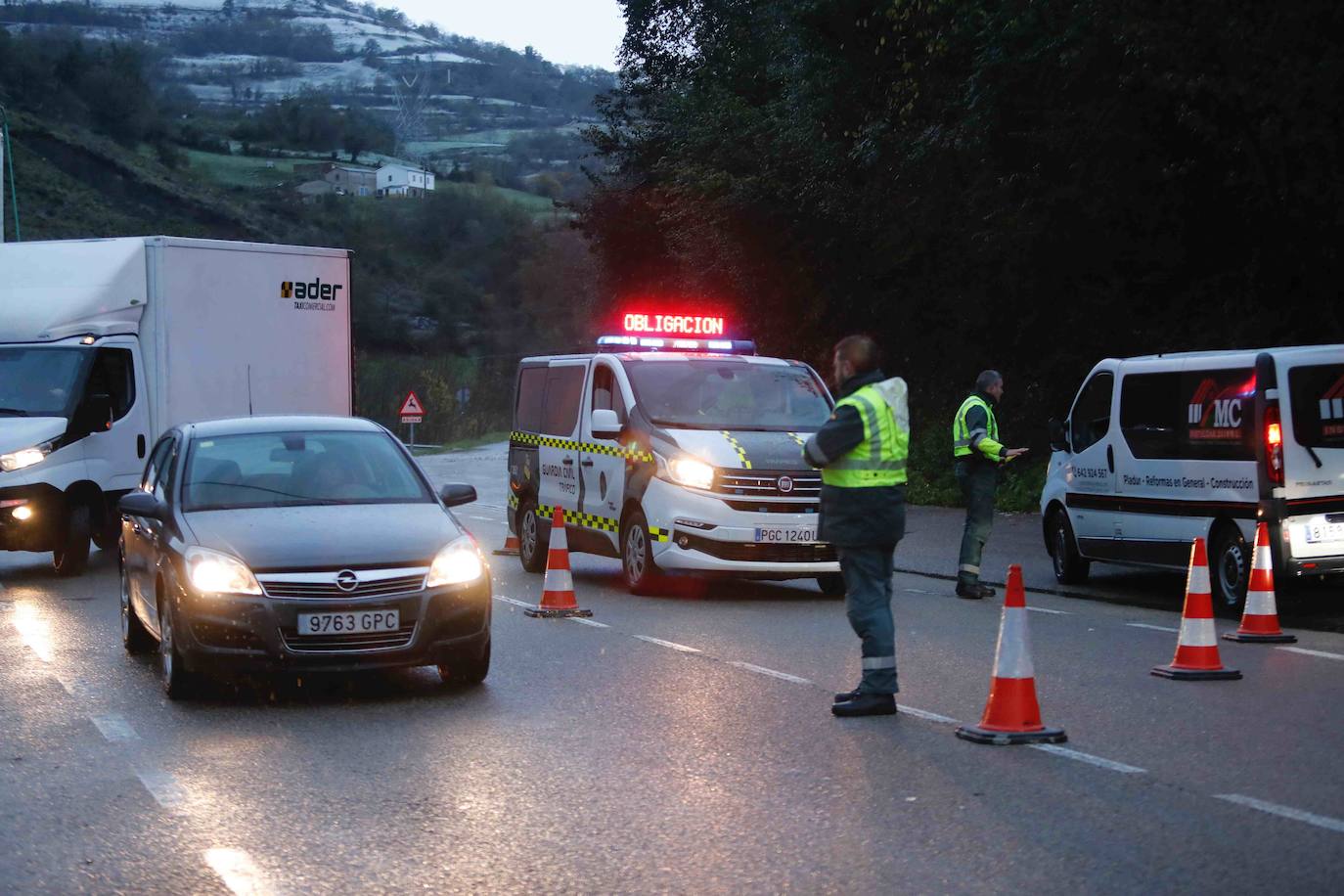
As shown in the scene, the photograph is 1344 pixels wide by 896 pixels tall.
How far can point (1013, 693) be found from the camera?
827 centimetres

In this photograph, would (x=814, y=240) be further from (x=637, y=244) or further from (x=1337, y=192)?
(x=1337, y=192)

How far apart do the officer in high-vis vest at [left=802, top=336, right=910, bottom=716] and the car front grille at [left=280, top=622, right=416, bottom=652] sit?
88.1 inches

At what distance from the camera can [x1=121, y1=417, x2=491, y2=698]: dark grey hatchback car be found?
30.8 ft

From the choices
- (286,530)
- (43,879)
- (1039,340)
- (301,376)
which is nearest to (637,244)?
(1039,340)

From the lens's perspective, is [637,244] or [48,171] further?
[48,171]

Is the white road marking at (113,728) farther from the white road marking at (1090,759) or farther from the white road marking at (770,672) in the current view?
the white road marking at (1090,759)

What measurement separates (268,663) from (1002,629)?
145 inches

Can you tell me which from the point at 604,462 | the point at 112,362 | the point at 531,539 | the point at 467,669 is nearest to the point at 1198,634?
the point at 467,669

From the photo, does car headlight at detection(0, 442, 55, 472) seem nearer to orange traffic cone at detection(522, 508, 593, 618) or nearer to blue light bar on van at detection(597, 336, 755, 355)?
blue light bar on van at detection(597, 336, 755, 355)

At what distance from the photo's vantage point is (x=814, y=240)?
113 feet

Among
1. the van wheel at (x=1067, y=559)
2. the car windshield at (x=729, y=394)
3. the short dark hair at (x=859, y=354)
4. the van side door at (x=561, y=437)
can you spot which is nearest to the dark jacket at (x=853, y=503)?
the short dark hair at (x=859, y=354)

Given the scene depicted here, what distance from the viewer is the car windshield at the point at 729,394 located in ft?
52.9

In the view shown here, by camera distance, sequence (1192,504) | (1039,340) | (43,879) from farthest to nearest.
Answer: (1039,340) → (1192,504) → (43,879)

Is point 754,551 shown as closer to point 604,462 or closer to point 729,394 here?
point 729,394
